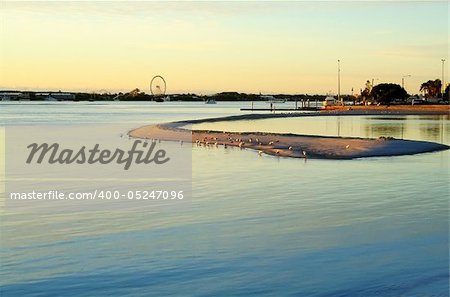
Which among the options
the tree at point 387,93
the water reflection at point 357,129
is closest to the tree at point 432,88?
the tree at point 387,93

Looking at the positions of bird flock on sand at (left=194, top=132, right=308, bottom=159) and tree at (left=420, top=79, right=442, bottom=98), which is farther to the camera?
tree at (left=420, top=79, right=442, bottom=98)

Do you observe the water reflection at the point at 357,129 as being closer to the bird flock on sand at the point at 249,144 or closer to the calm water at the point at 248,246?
the bird flock on sand at the point at 249,144

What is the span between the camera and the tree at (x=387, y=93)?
127812 millimetres

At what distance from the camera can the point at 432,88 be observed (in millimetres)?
162250

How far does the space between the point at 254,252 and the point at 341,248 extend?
163 cm

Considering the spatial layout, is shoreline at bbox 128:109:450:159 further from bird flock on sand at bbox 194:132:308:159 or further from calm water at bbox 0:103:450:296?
calm water at bbox 0:103:450:296

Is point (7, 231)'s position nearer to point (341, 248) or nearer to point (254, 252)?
point (254, 252)

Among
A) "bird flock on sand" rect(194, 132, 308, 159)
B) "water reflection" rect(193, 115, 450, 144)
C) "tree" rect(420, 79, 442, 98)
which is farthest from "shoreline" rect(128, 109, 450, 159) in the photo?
"tree" rect(420, 79, 442, 98)

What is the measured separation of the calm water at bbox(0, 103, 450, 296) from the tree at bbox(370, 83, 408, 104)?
113 meters

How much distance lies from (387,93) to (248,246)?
398 feet

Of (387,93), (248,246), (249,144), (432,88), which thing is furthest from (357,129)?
(432,88)

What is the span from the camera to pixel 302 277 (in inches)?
380

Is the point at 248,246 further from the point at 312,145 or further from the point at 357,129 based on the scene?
the point at 357,129

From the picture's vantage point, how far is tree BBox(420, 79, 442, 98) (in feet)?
525
